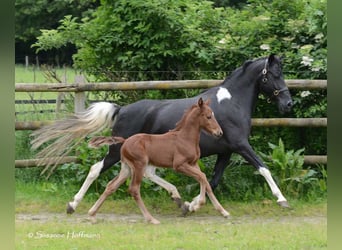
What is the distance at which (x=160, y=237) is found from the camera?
4.87m

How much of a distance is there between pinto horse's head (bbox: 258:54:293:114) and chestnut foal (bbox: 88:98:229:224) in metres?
1.01

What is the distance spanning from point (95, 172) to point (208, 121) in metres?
1.46

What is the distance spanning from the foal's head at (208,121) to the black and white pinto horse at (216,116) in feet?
1.88

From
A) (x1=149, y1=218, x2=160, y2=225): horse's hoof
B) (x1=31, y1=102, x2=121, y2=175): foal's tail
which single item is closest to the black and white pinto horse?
(x1=31, y1=102, x2=121, y2=175): foal's tail

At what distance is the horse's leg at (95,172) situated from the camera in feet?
18.7

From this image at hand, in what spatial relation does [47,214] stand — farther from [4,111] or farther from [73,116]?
[4,111]

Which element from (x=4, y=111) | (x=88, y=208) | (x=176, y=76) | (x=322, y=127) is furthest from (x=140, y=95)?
(x=4, y=111)

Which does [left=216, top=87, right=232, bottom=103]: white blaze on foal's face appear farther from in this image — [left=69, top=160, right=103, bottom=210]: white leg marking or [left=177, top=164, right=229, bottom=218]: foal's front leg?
[left=69, top=160, right=103, bottom=210]: white leg marking

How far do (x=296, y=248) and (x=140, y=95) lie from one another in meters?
3.16

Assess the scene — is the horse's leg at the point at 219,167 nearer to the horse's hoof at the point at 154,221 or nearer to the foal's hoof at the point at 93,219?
the horse's hoof at the point at 154,221

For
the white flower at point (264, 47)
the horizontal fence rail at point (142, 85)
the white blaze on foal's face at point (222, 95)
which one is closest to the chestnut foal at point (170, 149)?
the white blaze on foal's face at point (222, 95)

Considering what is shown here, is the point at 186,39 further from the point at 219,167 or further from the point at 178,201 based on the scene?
the point at 178,201

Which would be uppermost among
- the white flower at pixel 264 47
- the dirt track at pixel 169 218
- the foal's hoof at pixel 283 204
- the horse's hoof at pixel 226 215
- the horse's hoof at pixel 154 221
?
the white flower at pixel 264 47

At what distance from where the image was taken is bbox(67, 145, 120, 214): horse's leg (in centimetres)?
570
